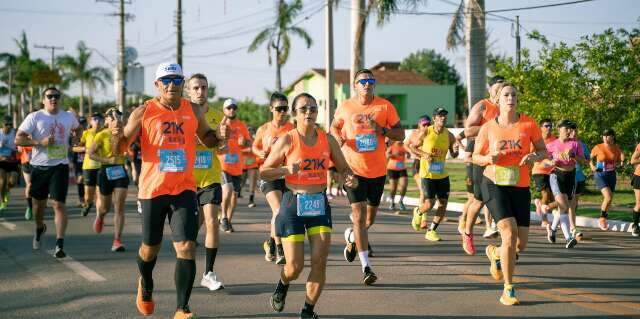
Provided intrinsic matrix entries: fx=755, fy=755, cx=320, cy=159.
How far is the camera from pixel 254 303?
281 inches

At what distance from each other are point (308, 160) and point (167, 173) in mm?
1189

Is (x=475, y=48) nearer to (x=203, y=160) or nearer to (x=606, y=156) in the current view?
(x=606, y=156)

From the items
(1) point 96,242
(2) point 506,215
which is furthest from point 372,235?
(2) point 506,215

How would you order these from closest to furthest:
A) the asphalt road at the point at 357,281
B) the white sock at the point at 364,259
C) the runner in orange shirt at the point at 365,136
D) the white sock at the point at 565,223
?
the asphalt road at the point at 357,281 → the white sock at the point at 364,259 → the runner in orange shirt at the point at 365,136 → the white sock at the point at 565,223

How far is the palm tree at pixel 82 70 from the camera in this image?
7581cm

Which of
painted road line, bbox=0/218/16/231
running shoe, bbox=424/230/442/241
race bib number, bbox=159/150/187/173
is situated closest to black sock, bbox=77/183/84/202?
painted road line, bbox=0/218/16/231

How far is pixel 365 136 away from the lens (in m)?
8.80

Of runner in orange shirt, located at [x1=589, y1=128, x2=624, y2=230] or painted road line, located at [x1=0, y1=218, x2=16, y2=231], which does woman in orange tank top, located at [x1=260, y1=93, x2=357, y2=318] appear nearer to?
runner in orange shirt, located at [x1=589, y1=128, x2=624, y2=230]

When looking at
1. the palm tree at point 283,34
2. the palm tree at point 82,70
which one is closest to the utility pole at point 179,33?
the palm tree at point 283,34

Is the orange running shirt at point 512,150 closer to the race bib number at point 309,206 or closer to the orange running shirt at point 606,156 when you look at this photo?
the race bib number at point 309,206

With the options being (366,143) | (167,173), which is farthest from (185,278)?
(366,143)

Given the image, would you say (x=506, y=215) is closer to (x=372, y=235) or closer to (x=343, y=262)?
(x=343, y=262)

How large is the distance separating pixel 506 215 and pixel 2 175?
12996 mm

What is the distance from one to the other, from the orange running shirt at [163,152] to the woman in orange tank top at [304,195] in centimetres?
71
